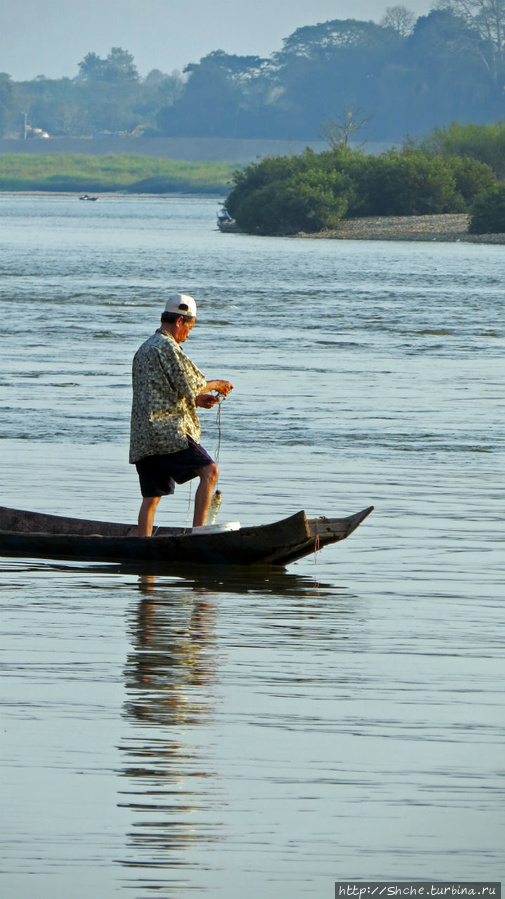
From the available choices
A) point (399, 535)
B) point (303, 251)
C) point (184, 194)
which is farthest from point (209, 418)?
point (184, 194)

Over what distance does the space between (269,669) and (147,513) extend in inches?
96.6

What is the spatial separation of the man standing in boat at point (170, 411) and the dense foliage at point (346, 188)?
64.5 metres

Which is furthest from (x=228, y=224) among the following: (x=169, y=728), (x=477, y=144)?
(x=169, y=728)

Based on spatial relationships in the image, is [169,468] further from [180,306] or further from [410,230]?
[410,230]

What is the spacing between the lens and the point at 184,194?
176750mm

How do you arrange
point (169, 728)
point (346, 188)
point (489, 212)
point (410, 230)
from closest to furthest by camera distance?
point (169, 728)
point (489, 212)
point (410, 230)
point (346, 188)

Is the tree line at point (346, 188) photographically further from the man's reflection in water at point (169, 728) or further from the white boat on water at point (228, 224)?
the man's reflection in water at point (169, 728)

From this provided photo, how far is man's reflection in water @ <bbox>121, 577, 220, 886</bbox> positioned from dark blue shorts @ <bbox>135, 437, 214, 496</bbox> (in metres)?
0.84

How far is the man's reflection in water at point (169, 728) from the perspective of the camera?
208 inches

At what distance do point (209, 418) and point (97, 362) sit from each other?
4.67 metres

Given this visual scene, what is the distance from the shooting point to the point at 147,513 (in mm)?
9562

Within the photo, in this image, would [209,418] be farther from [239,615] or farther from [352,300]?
[352,300]

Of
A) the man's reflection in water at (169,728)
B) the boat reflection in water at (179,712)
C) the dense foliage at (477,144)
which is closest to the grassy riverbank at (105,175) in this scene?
the dense foliage at (477,144)

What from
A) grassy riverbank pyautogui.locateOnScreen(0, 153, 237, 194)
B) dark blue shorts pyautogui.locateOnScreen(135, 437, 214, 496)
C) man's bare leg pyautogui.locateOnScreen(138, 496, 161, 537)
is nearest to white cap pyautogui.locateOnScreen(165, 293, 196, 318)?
dark blue shorts pyautogui.locateOnScreen(135, 437, 214, 496)
